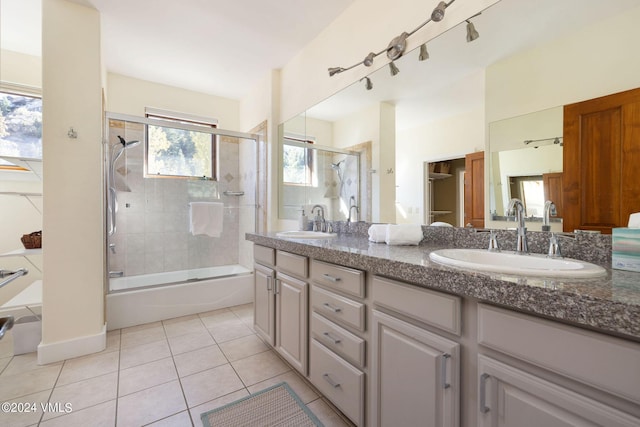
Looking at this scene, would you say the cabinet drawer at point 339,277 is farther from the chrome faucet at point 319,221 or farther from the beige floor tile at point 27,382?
the beige floor tile at point 27,382

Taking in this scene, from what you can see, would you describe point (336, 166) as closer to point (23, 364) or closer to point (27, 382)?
point (27, 382)

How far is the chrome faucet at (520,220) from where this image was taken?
1.12m

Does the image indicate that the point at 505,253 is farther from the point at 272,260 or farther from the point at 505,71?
the point at 272,260

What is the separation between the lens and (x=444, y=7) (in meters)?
1.39

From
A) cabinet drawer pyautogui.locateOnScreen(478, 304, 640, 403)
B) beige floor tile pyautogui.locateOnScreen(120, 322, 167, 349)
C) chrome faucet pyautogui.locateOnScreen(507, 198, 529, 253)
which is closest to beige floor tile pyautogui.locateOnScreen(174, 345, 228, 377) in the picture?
beige floor tile pyautogui.locateOnScreen(120, 322, 167, 349)

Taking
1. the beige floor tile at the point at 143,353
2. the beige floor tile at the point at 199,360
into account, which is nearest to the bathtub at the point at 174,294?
the beige floor tile at the point at 143,353

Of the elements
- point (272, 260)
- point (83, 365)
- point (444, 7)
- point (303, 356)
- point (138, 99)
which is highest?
point (138, 99)

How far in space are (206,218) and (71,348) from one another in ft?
4.99

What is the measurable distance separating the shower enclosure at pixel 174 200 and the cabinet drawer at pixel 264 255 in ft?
4.20

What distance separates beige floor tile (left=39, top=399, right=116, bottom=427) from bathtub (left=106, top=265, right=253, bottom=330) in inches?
45.6

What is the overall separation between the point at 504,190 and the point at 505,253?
0.32m

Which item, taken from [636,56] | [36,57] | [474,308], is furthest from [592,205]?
[36,57]

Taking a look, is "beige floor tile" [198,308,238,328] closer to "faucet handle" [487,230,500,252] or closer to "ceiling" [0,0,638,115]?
"ceiling" [0,0,638,115]

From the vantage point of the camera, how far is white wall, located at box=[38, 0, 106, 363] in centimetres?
193
